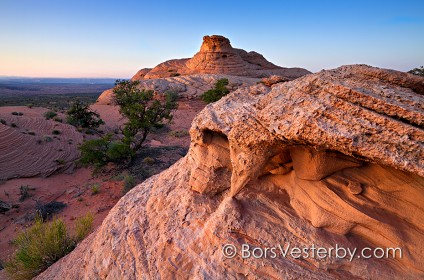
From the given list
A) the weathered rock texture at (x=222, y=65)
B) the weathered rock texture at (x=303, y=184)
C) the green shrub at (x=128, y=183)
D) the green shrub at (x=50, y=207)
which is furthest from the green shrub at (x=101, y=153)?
the weathered rock texture at (x=222, y=65)

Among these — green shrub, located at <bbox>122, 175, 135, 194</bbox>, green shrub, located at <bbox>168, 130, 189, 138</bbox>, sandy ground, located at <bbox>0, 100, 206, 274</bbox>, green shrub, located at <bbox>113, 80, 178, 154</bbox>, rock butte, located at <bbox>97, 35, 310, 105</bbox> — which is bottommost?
sandy ground, located at <bbox>0, 100, 206, 274</bbox>

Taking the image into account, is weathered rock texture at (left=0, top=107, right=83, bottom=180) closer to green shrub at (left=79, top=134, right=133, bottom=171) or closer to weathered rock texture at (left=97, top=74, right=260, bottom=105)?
green shrub at (left=79, top=134, right=133, bottom=171)

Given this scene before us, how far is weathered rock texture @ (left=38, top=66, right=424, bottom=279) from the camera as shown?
2.04 m

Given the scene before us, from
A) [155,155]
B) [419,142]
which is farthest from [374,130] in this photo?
[155,155]

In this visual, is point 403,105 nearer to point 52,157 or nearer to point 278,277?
point 278,277

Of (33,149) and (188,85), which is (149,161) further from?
(188,85)

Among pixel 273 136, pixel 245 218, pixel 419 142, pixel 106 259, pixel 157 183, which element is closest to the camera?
pixel 419 142

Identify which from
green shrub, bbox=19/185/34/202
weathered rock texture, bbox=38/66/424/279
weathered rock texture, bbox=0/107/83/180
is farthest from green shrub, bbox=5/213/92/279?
weathered rock texture, bbox=0/107/83/180

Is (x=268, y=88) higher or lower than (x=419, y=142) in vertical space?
higher

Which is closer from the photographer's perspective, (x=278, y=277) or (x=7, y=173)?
(x=278, y=277)

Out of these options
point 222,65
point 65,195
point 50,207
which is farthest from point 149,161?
point 222,65

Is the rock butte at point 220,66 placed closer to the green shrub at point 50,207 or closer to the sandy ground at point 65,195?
the sandy ground at point 65,195

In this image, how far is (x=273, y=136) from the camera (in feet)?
8.03

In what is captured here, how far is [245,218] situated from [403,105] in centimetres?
182
